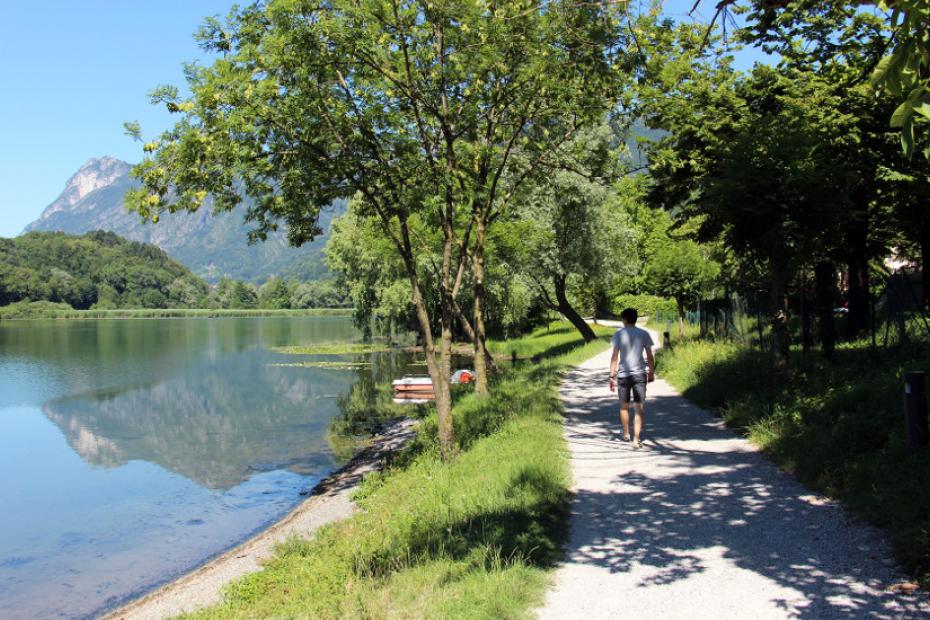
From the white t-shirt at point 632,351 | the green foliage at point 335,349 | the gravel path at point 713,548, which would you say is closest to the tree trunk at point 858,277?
the white t-shirt at point 632,351

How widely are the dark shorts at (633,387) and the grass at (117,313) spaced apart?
145m

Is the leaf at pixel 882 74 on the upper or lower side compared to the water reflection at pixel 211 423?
upper

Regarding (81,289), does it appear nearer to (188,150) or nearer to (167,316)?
(167,316)

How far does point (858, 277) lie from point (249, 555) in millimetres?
17228

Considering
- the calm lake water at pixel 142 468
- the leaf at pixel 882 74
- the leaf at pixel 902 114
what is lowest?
the calm lake water at pixel 142 468

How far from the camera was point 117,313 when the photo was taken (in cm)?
16900

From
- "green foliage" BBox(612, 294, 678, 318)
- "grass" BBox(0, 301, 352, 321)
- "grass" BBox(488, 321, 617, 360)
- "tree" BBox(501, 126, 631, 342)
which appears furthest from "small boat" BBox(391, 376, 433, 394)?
"grass" BBox(0, 301, 352, 321)

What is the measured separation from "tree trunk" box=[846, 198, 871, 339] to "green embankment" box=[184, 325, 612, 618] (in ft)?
25.4

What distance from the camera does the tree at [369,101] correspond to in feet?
28.8

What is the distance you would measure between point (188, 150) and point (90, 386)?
3102 centimetres

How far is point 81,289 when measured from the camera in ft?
608

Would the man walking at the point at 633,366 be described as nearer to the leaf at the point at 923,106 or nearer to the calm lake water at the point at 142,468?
the calm lake water at the point at 142,468

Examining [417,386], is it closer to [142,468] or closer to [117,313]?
[142,468]

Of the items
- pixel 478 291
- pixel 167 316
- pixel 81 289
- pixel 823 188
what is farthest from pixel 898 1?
Result: pixel 81 289
